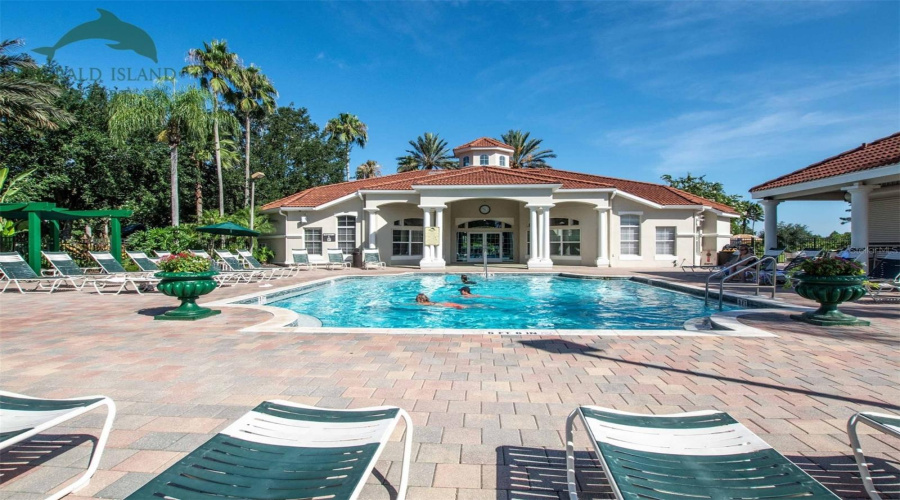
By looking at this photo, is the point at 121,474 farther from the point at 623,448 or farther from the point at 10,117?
the point at 10,117

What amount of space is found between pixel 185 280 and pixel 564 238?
19.8 metres

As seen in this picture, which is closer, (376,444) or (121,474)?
(376,444)

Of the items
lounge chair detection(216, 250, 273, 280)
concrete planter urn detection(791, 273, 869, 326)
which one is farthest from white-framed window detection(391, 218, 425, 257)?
concrete planter urn detection(791, 273, 869, 326)

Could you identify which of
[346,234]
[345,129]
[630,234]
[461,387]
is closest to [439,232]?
[346,234]

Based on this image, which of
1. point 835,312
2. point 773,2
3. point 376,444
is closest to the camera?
point 376,444

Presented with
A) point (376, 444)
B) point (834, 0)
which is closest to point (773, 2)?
point (834, 0)

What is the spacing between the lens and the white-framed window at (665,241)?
2247 cm

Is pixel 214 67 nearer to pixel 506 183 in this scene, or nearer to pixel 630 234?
pixel 506 183

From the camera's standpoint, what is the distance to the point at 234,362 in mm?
4742

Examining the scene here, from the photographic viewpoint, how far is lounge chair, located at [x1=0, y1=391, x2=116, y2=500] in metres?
2.14

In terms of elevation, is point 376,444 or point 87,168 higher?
point 87,168

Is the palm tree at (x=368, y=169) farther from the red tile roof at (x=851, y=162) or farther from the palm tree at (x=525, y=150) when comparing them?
the red tile roof at (x=851, y=162)

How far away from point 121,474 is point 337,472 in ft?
5.26

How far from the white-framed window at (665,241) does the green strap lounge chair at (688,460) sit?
22.3m
